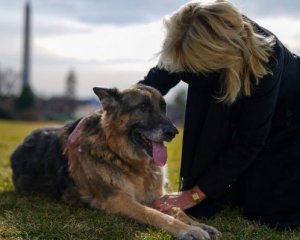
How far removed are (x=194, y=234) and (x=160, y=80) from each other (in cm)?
195

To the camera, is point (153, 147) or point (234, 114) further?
point (153, 147)

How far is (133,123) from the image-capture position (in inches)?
186

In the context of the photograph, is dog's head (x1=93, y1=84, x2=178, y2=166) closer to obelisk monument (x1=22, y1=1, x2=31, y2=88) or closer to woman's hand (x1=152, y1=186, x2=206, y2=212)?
woman's hand (x1=152, y1=186, x2=206, y2=212)

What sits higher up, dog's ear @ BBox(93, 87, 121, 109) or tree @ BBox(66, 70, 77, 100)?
dog's ear @ BBox(93, 87, 121, 109)

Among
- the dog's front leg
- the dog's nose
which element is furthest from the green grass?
the dog's nose

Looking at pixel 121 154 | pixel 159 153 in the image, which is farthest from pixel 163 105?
pixel 121 154

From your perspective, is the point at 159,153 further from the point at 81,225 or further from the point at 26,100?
the point at 26,100

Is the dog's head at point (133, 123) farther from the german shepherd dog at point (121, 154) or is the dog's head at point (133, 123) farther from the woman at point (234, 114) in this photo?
the woman at point (234, 114)

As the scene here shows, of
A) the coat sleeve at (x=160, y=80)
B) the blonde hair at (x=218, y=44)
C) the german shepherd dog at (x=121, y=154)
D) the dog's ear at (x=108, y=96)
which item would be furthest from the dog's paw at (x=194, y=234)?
the coat sleeve at (x=160, y=80)

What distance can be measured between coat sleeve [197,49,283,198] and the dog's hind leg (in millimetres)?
325

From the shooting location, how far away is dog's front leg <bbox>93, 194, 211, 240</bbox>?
3777 millimetres

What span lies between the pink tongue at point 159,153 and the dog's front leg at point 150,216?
47 centimetres

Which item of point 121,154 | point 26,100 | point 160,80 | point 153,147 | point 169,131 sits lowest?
point 26,100

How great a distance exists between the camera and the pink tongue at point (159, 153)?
4.70 metres
